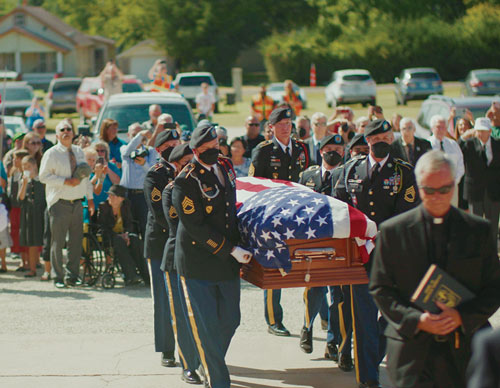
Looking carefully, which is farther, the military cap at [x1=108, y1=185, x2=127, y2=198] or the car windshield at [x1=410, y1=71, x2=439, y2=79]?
the car windshield at [x1=410, y1=71, x2=439, y2=79]

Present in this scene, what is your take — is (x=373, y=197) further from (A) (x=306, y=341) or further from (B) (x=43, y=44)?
(B) (x=43, y=44)

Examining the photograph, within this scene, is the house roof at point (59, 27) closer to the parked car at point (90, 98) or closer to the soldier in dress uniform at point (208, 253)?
the parked car at point (90, 98)

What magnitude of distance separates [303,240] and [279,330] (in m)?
2.11

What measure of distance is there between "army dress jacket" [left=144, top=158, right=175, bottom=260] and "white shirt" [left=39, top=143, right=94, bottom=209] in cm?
358

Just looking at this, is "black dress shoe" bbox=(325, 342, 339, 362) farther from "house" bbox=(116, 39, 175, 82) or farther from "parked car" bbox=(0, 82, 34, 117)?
"house" bbox=(116, 39, 175, 82)

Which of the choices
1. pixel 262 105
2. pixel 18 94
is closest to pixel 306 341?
pixel 262 105

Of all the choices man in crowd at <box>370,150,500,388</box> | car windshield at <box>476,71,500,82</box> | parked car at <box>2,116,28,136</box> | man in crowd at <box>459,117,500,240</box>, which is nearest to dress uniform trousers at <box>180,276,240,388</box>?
man in crowd at <box>370,150,500,388</box>

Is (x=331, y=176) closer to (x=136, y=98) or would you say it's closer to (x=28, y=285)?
(x=28, y=285)

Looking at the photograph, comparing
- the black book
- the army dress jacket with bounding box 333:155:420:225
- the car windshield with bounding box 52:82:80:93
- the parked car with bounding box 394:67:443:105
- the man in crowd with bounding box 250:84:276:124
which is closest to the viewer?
the black book

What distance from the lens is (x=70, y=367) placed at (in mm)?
7625

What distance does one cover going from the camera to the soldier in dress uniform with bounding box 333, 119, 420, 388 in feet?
22.8

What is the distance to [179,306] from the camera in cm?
738

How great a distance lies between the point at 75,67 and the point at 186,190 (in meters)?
74.0

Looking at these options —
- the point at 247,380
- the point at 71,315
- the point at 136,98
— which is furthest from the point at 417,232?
the point at 136,98
